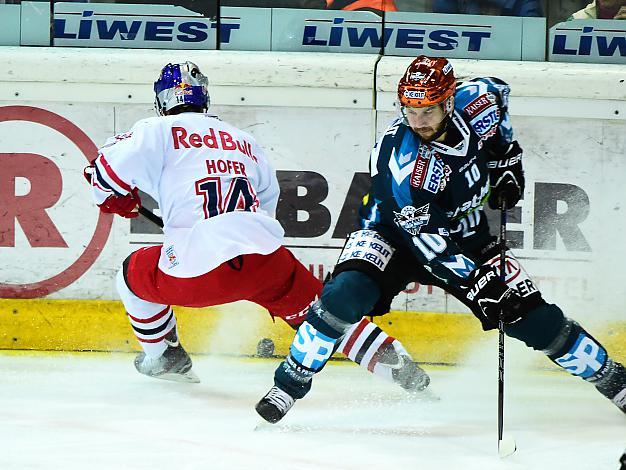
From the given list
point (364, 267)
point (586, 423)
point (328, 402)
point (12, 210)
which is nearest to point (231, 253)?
point (364, 267)

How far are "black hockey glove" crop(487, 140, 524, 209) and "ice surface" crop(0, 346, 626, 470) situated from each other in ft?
2.22

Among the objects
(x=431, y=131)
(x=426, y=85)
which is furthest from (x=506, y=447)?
(x=426, y=85)

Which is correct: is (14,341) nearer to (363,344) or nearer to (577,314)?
(363,344)

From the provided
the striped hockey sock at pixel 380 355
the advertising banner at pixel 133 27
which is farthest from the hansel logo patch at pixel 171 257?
the advertising banner at pixel 133 27

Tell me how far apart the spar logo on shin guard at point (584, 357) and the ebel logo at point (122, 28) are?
211cm

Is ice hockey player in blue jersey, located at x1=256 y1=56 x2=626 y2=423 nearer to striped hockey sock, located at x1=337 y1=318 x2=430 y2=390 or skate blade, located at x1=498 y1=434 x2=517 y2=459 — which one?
striped hockey sock, located at x1=337 y1=318 x2=430 y2=390

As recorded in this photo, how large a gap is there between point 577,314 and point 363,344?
1148mm

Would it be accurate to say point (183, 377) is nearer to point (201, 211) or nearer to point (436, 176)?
point (201, 211)

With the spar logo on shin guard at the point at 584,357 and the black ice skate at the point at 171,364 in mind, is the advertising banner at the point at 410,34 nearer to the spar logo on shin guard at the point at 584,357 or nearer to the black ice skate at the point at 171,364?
the black ice skate at the point at 171,364

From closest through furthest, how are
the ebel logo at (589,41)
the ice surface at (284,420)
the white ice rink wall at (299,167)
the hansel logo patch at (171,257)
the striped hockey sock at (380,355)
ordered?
the ice surface at (284,420)
the hansel logo patch at (171,257)
the striped hockey sock at (380,355)
the white ice rink wall at (299,167)
the ebel logo at (589,41)

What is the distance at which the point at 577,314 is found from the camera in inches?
181

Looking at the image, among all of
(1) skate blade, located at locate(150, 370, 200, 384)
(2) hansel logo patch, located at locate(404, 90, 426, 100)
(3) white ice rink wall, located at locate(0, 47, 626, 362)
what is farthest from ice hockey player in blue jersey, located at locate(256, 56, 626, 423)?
(3) white ice rink wall, located at locate(0, 47, 626, 362)

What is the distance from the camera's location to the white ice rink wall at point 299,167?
15.0 feet

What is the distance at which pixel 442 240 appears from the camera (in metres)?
3.46
